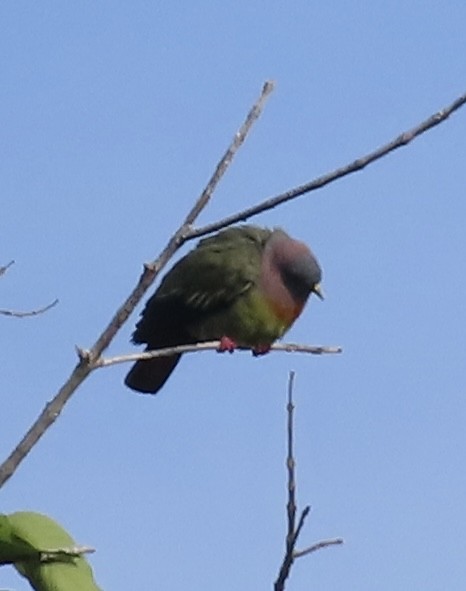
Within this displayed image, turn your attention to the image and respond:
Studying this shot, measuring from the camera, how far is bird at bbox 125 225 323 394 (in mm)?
6449

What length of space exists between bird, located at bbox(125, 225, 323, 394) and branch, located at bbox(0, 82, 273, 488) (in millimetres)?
4681

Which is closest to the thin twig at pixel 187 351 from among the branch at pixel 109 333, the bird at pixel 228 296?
the branch at pixel 109 333

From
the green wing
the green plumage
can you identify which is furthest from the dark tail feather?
the green plumage

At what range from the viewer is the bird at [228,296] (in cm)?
645

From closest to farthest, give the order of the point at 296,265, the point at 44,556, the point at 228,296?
1. the point at 44,556
2. the point at 228,296
3. the point at 296,265

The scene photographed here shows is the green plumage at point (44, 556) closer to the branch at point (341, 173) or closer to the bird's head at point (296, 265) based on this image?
the branch at point (341, 173)

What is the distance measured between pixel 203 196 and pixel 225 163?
8cm

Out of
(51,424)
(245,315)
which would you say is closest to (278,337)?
(245,315)

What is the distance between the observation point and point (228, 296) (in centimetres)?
650

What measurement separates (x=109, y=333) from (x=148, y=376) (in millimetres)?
5379

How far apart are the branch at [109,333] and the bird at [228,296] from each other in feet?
15.4

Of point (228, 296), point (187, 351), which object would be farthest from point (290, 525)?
point (228, 296)

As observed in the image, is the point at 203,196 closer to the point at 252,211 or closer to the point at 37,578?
the point at 252,211

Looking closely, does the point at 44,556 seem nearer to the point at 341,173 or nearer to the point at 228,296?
the point at 341,173
